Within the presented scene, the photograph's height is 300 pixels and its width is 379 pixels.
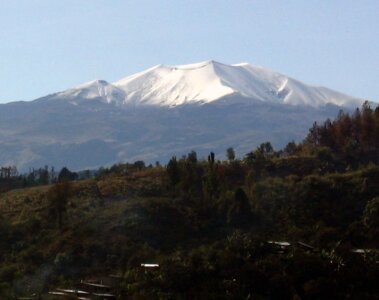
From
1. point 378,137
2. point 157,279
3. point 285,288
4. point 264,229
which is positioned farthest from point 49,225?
point 378,137

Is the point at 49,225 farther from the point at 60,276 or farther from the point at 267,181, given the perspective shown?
the point at 267,181

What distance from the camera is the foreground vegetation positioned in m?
30.7

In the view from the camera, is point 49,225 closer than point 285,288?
No

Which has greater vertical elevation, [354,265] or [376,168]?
[376,168]

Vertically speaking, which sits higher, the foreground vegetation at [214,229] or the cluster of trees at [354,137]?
the cluster of trees at [354,137]

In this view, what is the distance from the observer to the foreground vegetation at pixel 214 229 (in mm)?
30672

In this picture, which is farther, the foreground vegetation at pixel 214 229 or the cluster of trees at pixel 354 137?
the cluster of trees at pixel 354 137

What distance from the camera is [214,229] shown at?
4091 cm

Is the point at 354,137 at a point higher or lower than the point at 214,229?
higher

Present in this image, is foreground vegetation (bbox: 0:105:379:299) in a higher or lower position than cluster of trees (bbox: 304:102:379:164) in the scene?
lower

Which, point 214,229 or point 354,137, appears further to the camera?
point 354,137

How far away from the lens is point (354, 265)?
30547mm

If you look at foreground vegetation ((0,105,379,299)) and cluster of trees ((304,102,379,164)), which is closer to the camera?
foreground vegetation ((0,105,379,299))

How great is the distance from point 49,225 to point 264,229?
9560mm
